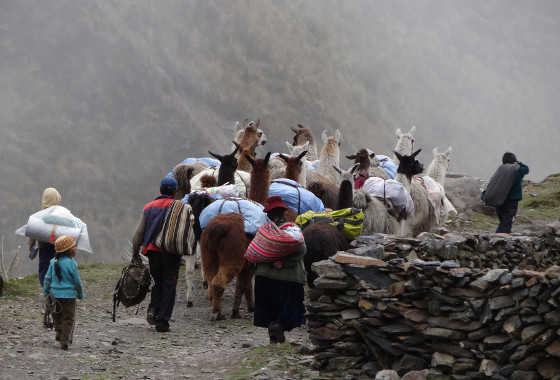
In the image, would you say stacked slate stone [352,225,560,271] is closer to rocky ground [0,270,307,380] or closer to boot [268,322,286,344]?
boot [268,322,286,344]

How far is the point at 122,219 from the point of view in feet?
108

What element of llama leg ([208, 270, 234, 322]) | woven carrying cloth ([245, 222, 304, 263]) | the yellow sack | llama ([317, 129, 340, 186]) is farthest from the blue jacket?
llama ([317, 129, 340, 186])

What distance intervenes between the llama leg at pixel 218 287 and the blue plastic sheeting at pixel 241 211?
55 cm

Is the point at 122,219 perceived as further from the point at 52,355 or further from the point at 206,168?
the point at 52,355

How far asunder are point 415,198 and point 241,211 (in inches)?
134

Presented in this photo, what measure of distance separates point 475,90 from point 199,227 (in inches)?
2097

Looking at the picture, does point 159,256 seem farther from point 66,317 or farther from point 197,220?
point 197,220

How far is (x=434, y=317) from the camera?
18.1ft

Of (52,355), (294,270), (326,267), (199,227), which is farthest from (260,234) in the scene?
(199,227)

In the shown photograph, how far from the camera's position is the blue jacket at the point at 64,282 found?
707 cm

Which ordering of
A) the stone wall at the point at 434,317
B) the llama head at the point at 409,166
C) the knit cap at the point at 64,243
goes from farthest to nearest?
1. the llama head at the point at 409,166
2. the knit cap at the point at 64,243
3. the stone wall at the point at 434,317

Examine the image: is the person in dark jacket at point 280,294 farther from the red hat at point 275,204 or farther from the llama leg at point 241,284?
the llama leg at point 241,284

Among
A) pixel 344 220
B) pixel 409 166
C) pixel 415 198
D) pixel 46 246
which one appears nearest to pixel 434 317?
pixel 344 220

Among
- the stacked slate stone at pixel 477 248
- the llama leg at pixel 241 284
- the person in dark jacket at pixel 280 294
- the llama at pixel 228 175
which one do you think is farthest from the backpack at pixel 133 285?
the llama at pixel 228 175
